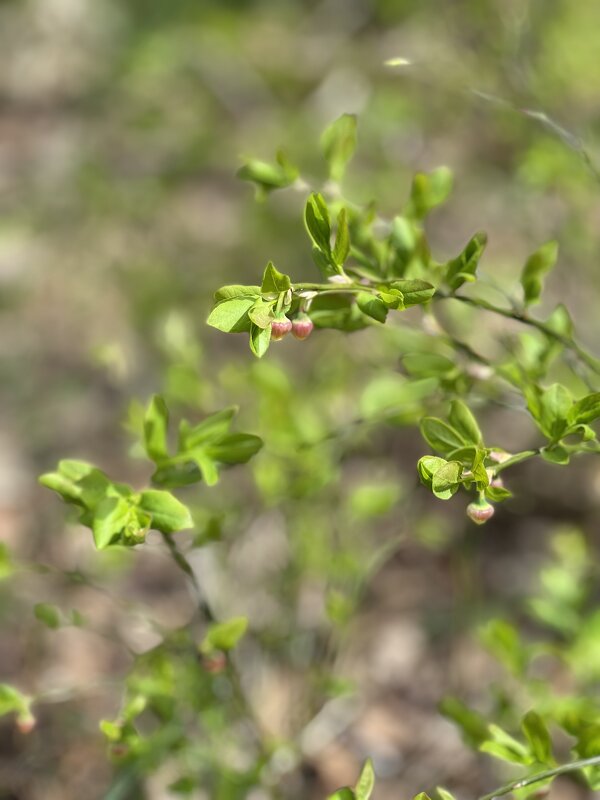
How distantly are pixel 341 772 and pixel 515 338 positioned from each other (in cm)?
80

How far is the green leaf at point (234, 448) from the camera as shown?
86 cm

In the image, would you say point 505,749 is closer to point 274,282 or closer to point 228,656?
point 228,656

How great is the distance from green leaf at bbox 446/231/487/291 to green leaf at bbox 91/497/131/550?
363 mm

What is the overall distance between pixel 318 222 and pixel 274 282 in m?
0.08

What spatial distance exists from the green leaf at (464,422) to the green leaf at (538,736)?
0.90ft

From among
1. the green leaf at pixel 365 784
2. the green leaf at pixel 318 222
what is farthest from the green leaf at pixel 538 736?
the green leaf at pixel 318 222

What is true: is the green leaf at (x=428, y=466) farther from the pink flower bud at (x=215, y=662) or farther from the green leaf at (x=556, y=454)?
the pink flower bud at (x=215, y=662)

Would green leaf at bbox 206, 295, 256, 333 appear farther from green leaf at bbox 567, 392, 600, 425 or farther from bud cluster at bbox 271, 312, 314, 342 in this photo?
green leaf at bbox 567, 392, 600, 425


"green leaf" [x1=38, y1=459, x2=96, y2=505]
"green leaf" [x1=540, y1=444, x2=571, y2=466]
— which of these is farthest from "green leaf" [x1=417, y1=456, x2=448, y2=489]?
"green leaf" [x1=38, y1=459, x2=96, y2=505]

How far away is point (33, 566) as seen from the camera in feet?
3.26

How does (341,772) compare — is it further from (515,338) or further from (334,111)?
(334,111)

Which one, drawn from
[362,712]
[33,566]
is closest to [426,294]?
[33,566]

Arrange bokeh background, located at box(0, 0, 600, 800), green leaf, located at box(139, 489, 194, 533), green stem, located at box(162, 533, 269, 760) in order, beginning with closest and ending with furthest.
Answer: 1. green leaf, located at box(139, 489, 194, 533)
2. green stem, located at box(162, 533, 269, 760)
3. bokeh background, located at box(0, 0, 600, 800)

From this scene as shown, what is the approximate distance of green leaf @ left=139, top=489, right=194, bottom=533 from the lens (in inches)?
31.2
